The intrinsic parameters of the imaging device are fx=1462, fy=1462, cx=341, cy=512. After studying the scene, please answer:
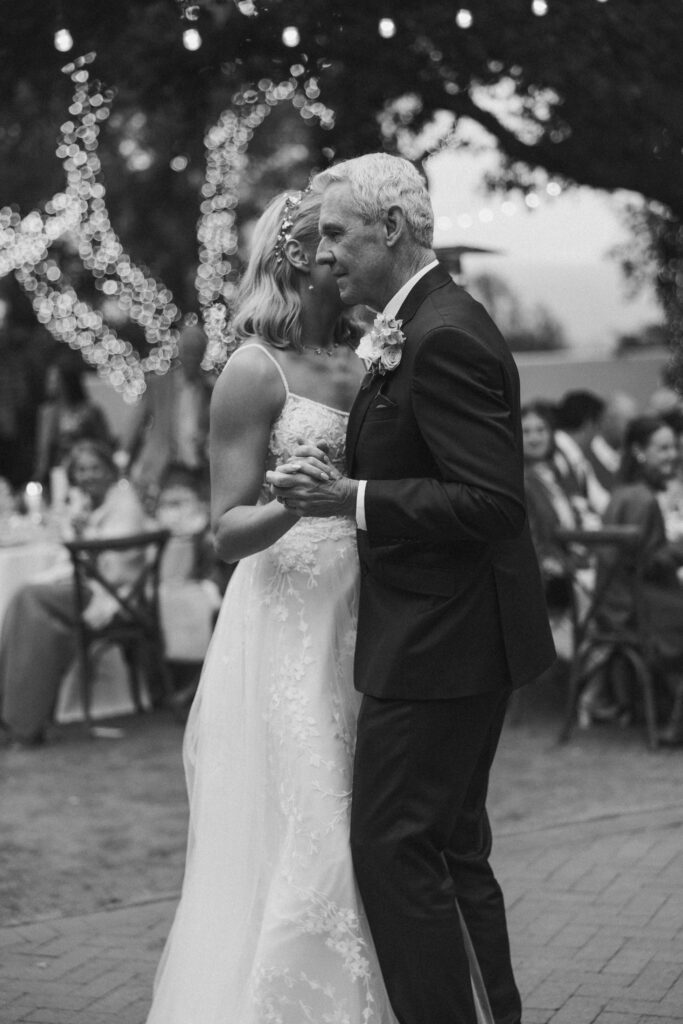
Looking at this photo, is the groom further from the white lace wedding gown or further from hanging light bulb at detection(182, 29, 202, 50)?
hanging light bulb at detection(182, 29, 202, 50)

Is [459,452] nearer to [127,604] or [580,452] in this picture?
[127,604]

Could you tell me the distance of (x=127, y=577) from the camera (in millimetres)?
7926

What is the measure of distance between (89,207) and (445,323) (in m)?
14.6

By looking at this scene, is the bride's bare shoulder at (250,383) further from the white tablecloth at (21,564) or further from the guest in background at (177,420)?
the guest in background at (177,420)

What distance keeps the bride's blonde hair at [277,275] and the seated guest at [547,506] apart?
396 cm

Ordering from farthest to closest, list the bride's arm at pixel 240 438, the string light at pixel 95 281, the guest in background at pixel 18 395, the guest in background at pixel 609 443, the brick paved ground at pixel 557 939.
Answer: the guest in background at pixel 18 395 < the string light at pixel 95 281 < the guest in background at pixel 609 443 < the brick paved ground at pixel 557 939 < the bride's arm at pixel 240 438

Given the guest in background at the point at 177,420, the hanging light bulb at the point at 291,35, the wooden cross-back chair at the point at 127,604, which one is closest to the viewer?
the hanging light bulb at the point at 291,35

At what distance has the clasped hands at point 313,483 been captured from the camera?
277 cm

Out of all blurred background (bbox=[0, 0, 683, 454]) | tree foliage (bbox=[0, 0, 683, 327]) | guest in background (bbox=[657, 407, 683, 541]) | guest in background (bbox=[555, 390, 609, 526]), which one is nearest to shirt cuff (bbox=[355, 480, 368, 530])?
blurred background (bbox=[0, 0, 683, 454])

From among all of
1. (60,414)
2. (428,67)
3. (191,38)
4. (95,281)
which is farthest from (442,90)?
(95,281)

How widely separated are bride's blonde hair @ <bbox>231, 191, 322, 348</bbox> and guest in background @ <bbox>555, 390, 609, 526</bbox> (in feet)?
17.2

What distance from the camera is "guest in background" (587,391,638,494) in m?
10.2

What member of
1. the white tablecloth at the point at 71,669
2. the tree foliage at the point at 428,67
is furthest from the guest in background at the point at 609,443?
the white tablecloth at the point at 71,669

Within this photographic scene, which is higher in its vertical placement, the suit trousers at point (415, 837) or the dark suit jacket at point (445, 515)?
the dark suit jacket at point (445, 515)
